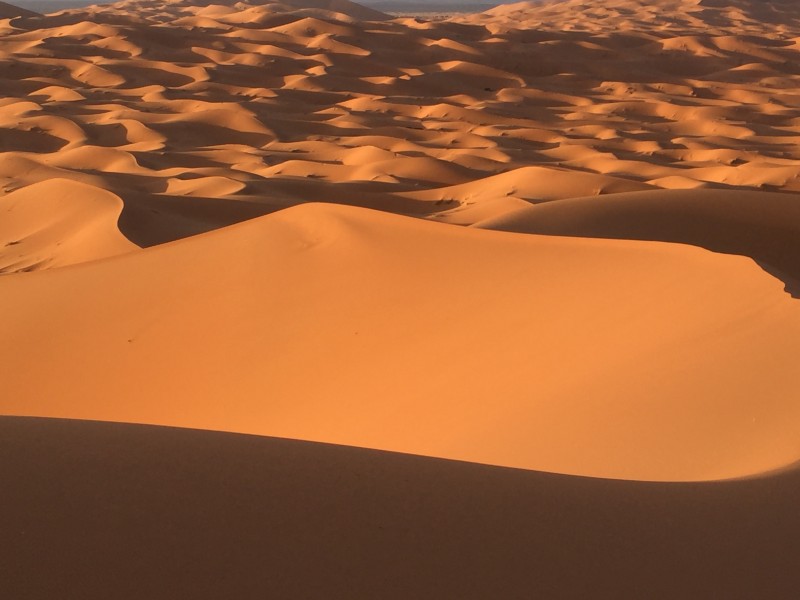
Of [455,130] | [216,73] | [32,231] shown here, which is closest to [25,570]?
[32,231]

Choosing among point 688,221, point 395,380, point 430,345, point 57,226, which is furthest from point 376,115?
point 395,380

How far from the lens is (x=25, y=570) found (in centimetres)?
156

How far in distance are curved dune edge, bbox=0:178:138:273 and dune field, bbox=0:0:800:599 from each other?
1.4 inches

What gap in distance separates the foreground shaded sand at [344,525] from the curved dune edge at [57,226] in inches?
216

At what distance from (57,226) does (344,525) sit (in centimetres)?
734

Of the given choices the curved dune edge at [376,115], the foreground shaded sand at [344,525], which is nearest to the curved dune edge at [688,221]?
the curved dune edge at [376,115]

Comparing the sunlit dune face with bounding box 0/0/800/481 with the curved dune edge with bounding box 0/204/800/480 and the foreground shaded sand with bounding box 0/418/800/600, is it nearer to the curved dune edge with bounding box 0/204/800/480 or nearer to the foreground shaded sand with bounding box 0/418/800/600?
the curved dune edge with bounding box 0/204/800/480

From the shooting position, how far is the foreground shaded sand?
5.36 feet

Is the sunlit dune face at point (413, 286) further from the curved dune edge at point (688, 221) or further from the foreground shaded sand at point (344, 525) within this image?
the foreground shaded sand at point (344, 525)

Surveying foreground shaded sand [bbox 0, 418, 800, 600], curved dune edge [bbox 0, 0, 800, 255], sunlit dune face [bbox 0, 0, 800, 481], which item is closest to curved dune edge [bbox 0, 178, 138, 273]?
sunlit dune face [bbox 0, 0, 800, 481]

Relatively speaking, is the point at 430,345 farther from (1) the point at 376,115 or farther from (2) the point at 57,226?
(1) the point at 376,115

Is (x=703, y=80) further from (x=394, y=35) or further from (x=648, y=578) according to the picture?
(x=648, y=578)

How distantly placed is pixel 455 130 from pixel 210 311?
11487mm

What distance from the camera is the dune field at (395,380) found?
1.75 metres
